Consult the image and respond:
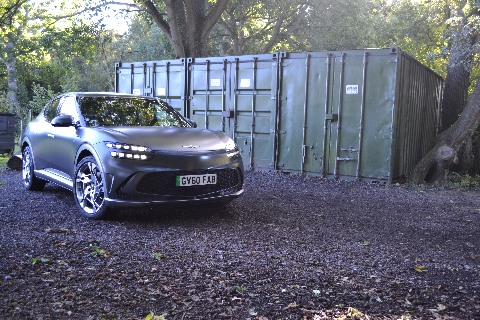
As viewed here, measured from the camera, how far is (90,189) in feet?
18.2

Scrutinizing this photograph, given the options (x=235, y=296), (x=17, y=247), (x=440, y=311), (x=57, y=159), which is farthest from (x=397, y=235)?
(x=57, y=159)

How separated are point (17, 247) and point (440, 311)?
3.74 m

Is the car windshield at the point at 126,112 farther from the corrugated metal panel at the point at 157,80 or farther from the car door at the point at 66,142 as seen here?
the corrugated metal panel at the point at 157,80

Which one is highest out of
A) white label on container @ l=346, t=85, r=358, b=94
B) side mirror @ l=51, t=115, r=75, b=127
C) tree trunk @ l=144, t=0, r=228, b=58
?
tree trunk @ l=144, t=0, r=228, b=58

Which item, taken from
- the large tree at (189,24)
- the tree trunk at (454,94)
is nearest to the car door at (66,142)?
the large tree at (189,24)

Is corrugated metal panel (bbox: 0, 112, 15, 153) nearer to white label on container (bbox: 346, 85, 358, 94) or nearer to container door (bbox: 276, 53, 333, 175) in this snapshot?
container door (bbox: 276, 53, 333, 175)

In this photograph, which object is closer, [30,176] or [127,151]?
[127,151]

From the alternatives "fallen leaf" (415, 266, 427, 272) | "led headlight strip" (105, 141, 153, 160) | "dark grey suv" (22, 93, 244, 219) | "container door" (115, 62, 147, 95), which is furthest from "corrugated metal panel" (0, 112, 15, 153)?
"fallen leaf" (415, 266, 427, 272)

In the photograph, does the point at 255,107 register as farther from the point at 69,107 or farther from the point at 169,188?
the point at 169,188

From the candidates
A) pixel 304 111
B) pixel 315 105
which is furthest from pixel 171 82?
pixel 315 105

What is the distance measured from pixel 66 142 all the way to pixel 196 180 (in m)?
2.06

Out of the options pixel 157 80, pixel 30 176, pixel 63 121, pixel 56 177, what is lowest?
pixel 30 176

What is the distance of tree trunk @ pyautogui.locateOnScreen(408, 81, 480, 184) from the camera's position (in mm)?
10109

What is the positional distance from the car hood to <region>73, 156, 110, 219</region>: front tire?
0.49 meters
